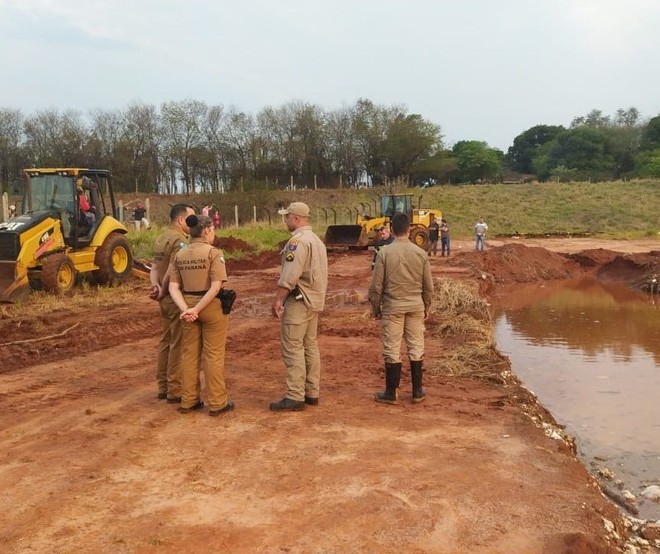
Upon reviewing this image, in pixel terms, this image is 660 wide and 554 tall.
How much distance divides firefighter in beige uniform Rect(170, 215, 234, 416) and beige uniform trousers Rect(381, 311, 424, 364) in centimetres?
157

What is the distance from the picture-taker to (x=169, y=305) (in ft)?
19.8

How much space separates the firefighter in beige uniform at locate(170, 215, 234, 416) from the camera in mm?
5582

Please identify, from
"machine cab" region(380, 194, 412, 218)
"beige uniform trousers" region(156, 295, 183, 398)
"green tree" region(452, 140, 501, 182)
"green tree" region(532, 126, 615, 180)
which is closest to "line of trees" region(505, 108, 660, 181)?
"green tree" region(532, 126, 615, 180)

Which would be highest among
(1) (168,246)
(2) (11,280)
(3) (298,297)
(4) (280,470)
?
(1) (168,246)

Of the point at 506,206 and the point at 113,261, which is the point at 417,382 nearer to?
the point at 113,261

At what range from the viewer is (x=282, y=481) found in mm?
4387

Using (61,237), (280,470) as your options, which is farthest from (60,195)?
(280,470)

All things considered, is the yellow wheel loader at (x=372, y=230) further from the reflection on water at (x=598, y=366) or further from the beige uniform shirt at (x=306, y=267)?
the beige uniform shirt at (x=306, y=267)

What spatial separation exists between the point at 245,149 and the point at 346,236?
→ 36.0m

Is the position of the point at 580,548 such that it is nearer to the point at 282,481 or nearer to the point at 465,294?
the point at 282,481

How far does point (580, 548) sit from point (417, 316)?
120 inches

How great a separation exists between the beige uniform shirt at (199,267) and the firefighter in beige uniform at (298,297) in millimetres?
558

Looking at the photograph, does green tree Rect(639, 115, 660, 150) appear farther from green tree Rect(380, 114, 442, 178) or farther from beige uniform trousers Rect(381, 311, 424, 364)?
beige uniform trousers Rect(381, 311, 424, 364)

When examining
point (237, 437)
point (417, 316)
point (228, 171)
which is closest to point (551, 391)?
point (417, 316)
